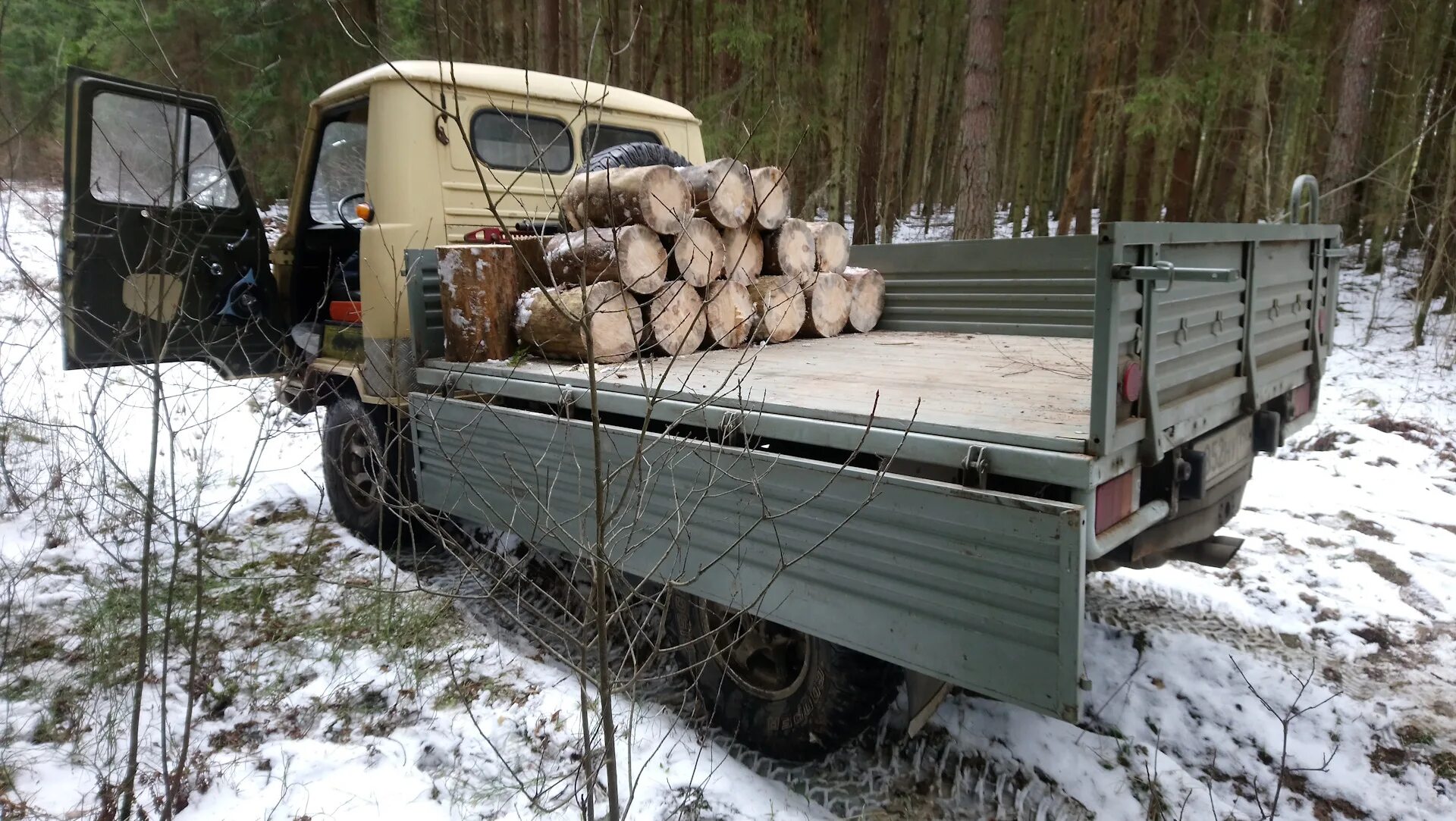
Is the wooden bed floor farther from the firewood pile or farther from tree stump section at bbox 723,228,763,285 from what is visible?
tree stump section at bbox 723,228,763,285

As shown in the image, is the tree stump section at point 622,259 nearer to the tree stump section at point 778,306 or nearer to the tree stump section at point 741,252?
the tree stump section at point 741,252

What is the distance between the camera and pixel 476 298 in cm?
347

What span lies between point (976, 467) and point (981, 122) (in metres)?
7.38

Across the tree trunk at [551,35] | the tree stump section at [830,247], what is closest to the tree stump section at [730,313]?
the tree stump section at [830,247]

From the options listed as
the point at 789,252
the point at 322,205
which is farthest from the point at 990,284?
the point at 322,205

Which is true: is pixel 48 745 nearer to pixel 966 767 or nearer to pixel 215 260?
pixel 215 260

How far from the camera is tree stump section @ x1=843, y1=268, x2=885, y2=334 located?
14.3 ft

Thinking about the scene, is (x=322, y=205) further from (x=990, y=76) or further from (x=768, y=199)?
(x=990, y=76)

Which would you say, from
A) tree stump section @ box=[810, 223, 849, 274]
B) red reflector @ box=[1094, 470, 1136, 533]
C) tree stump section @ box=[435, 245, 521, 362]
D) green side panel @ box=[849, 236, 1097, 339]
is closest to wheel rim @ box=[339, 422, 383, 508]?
tree stump section @ box=[435, 245, 521, 362]

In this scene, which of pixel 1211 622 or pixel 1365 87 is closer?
pixel 1211 622

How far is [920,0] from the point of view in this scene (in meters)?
15.5

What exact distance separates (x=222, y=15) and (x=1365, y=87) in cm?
1422

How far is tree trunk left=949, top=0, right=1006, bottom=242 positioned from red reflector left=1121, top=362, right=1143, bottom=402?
667 cm

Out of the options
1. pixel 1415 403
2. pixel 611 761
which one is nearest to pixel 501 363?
pixel 611 761
